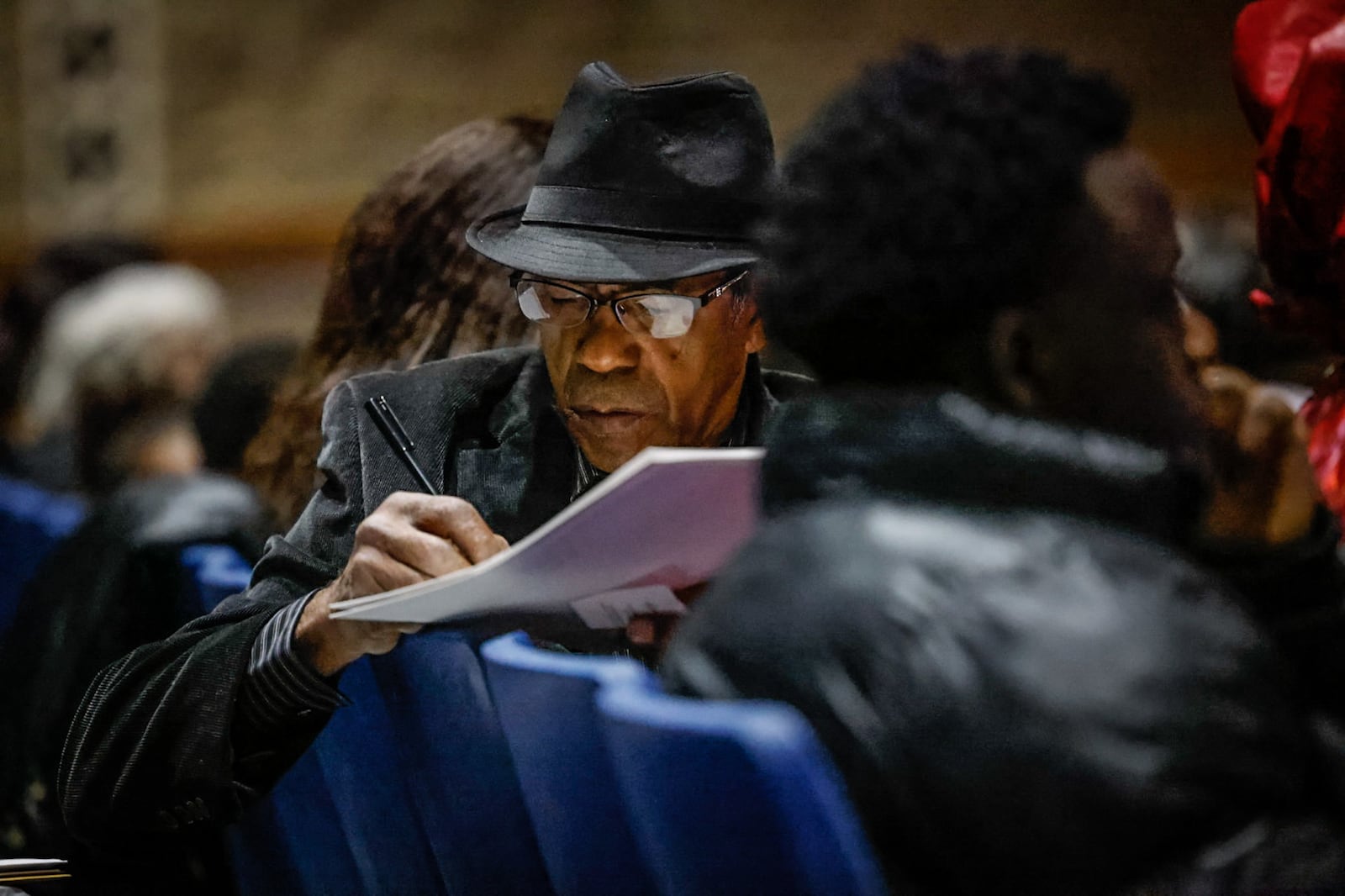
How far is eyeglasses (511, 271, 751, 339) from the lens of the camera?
6.43ft

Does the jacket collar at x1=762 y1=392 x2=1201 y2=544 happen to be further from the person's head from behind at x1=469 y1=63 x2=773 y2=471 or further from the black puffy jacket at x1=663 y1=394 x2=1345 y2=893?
the person's head from behind at x1=469 y1=63 x2=773 y2=471

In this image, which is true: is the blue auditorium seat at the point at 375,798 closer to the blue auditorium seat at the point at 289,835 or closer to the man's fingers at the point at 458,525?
the blue auditorium seat at the point at 289,835

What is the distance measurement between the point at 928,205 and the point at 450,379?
1.10 m

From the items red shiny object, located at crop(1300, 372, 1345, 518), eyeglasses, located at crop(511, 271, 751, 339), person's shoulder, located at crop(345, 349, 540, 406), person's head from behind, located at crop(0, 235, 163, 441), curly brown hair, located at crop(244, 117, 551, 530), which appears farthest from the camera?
person's head from behind, located at crop(0, 235, 163, 441)

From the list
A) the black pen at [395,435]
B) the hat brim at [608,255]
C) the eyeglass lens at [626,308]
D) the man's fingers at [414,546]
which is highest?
the hat brim at [608,255]

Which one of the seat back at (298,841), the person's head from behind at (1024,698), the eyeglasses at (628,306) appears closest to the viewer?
the person's head from behind at (1024,698)

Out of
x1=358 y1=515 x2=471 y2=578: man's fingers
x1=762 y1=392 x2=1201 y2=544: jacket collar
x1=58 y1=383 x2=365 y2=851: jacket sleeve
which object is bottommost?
x1=58 y1=383 x2=365 y2=851: jacket sleeve

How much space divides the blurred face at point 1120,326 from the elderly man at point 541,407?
2.52 feet

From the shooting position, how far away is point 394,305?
98.7 inches

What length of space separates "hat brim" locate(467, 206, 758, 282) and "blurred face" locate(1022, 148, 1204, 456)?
76 cm

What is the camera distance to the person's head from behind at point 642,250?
77.5 inches

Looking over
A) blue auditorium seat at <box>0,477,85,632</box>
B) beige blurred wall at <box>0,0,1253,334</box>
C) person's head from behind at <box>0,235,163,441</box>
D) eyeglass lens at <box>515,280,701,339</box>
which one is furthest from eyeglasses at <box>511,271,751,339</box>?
beige blurred wall at <box>0,0,1253,334</box>

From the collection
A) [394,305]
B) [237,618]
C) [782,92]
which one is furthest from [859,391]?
[782,92]

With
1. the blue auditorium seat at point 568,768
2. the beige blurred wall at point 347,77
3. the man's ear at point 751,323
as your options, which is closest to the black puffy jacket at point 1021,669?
the blue auditorium seat at point 568,768
